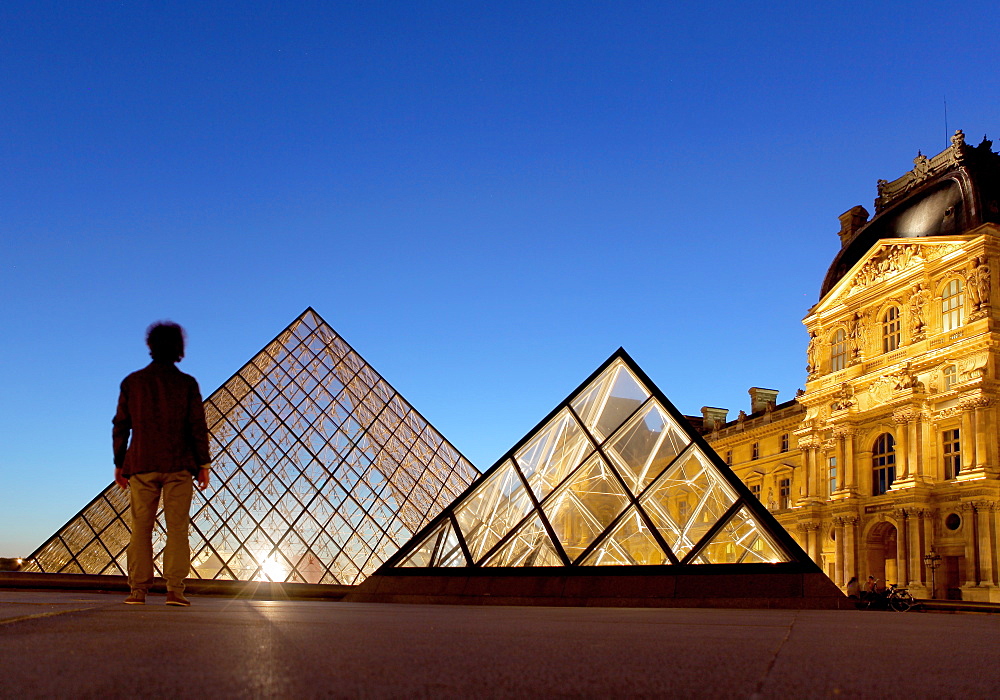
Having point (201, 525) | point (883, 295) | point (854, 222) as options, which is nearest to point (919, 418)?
point (883, 295)

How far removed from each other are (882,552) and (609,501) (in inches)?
1147

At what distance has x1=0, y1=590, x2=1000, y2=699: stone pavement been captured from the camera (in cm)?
193

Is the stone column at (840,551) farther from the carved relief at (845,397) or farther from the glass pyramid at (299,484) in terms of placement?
the glass pyramid at (299,484)

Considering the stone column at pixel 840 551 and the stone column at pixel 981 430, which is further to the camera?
the stone column at pixel 840 551

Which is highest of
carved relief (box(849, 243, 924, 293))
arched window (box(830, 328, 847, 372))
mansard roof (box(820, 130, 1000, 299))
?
mansard roof (box(820, 130, 1000, 299))

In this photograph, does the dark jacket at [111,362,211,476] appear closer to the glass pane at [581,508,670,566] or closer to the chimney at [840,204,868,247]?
the glass pane at [581,508,670,566]

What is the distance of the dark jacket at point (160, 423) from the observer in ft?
18.9

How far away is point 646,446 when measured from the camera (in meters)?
10.9

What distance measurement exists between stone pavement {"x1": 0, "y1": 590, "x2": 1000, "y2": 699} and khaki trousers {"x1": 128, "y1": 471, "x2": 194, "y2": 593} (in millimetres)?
1853

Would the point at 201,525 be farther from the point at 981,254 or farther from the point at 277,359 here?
the point at 981,254

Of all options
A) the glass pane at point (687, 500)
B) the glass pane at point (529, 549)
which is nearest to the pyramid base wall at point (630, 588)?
the glass pane at point (529, 549)

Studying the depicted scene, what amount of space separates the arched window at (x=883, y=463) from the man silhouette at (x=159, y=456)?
111 feet

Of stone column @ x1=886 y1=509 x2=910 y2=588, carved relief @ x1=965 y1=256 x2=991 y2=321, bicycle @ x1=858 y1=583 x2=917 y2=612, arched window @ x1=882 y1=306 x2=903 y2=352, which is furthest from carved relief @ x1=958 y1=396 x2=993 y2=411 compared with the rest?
bicycle @ x1=858 y1=583 x2=917 y2=612

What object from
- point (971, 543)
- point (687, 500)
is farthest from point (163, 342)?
point (971, 543)
